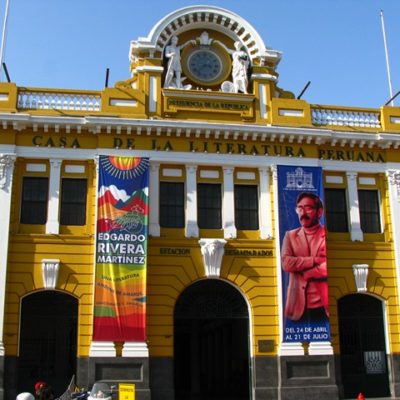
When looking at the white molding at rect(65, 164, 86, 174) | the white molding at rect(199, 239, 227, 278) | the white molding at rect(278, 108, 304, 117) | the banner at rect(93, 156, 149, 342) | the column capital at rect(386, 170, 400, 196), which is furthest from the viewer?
the column capital at rect(386, 170, 400, 196)

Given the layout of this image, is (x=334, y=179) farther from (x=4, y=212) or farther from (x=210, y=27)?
(x=4, y=212)

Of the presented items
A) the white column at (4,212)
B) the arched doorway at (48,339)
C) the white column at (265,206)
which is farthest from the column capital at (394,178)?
the white column at (4,212)

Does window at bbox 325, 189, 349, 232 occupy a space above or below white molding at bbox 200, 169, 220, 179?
below

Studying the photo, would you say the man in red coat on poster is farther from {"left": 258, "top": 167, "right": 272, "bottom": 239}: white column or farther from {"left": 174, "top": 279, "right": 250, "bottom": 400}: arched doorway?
{"left": 174, "top": 279, "right": 250, "bottom": 400}: arched doorway

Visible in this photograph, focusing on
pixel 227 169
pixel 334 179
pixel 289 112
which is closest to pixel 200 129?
pixel 227 169

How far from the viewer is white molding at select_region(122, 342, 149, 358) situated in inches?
936

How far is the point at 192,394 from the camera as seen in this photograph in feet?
103

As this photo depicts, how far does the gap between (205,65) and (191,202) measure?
261 inches

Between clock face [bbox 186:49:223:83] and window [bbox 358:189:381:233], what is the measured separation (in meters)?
8.44

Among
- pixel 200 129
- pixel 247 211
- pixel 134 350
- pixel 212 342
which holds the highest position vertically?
pixel 200 129

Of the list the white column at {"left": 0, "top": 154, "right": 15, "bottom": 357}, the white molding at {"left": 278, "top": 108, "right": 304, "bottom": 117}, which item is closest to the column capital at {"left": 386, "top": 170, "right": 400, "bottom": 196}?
the white molding at {"left": 278, "top": 108, "right": 304, "bottom": 117}

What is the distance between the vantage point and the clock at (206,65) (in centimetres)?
2801

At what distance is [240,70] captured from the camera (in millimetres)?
27922

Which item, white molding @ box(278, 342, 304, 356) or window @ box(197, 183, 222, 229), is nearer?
white molding @ box(278, 342, 304, 356)
